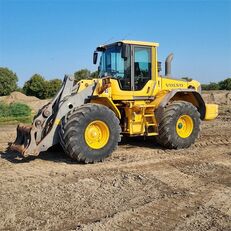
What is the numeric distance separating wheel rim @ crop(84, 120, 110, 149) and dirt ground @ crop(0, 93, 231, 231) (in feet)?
1.49

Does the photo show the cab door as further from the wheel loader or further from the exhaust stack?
the exhaust stack

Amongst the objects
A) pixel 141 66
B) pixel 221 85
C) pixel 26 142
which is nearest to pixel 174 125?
pixel 141 66

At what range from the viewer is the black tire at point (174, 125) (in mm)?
9109

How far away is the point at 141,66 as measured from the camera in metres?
9.36

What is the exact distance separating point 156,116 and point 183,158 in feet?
4.41

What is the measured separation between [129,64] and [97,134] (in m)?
2.07

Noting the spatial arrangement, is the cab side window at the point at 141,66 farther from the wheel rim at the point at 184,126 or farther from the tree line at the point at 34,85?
the tree line at the point at 34,85

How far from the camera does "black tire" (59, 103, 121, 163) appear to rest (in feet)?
24.7

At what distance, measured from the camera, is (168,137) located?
30.0 ft

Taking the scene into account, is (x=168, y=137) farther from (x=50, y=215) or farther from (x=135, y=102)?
(x=50, y=215)

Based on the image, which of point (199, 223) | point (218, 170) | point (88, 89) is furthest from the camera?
point (88, 89)

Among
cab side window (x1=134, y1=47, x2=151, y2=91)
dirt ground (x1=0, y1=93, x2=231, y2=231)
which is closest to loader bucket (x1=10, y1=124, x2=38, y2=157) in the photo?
dirt ground (x1=0, y1=93, x2=231, y2=231)

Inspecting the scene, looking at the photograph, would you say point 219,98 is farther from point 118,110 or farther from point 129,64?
point 118,110

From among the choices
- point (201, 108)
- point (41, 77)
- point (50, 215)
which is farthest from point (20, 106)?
point (41, 77)
